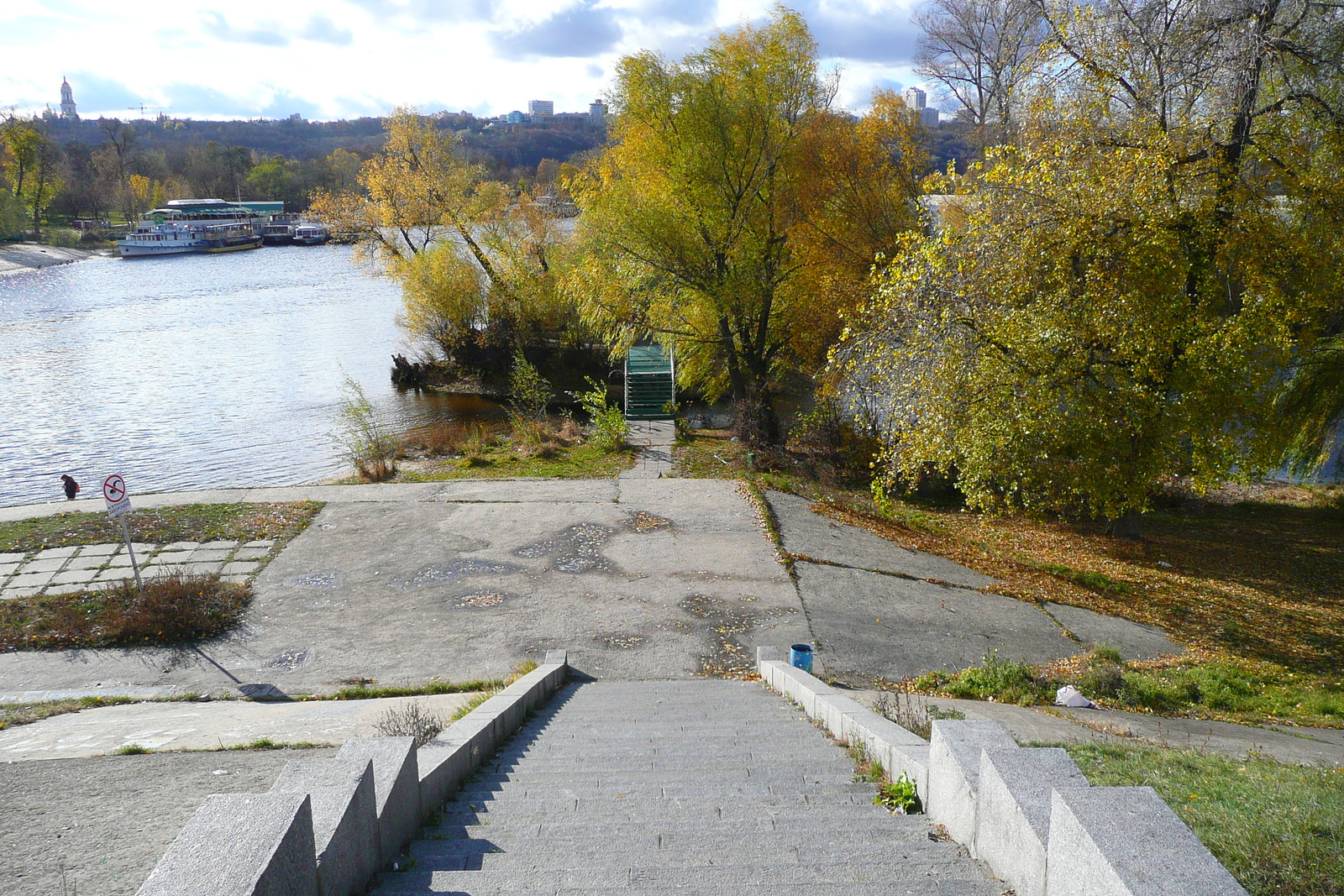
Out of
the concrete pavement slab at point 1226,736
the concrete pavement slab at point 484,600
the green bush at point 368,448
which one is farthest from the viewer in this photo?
the green bush at point 368,448

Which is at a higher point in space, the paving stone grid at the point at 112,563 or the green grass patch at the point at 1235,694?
the paving stone grid at the point at 112,563

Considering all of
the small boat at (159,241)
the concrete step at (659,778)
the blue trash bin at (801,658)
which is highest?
the small boat at (159,241)

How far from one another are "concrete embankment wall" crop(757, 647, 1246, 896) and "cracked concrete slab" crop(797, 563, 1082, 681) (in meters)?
5.38

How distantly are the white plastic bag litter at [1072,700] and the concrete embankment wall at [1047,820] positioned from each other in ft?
14.8

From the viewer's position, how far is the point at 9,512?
1483cm

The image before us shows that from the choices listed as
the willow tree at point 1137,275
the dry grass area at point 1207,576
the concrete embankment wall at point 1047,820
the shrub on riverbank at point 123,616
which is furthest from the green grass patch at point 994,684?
the shrub on riverbank at point 123,616

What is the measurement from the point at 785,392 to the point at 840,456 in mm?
11256

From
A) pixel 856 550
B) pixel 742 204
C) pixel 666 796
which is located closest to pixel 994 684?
pixel 856 550

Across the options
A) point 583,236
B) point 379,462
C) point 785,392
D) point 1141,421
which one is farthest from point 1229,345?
point 785,392

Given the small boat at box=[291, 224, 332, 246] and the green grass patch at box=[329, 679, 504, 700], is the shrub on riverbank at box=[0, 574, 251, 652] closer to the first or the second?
the green grass patch at box=[329, 679, 504, 700]

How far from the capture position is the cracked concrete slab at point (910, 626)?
9977 mm

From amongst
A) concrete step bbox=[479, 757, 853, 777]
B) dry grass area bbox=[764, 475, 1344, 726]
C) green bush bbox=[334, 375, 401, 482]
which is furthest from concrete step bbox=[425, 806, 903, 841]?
green bush bbox=[334, 375, 401, 482]

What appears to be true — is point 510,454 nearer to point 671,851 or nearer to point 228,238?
point 671,851

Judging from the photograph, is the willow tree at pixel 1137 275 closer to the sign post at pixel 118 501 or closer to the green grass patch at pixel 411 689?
the green grass patch at pixel 411 689
